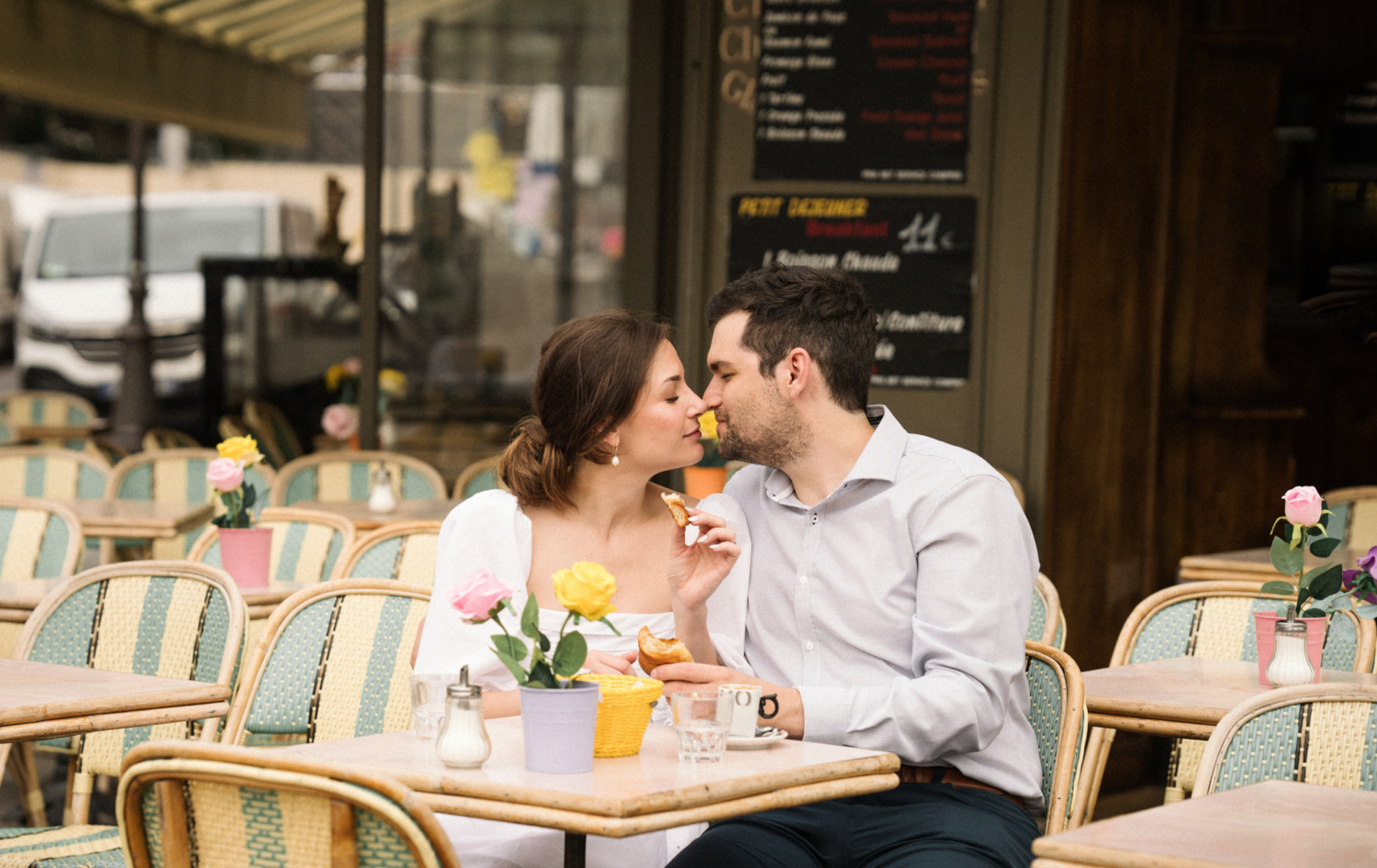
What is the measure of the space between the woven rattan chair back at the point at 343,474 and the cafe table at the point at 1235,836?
4204 millimetres

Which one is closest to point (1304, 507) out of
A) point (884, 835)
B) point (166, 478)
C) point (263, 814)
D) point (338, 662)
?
point (884, 835)

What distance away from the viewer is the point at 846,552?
2414mm

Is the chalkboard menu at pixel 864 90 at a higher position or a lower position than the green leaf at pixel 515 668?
higher

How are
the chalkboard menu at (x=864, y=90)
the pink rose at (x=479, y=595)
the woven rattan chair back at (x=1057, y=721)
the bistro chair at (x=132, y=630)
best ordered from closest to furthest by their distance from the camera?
1. the pink rose at (x=479, y=595)
2. the woven rattan chair back at (x=1057, y=721)
3. the bistro chair at (x=132, y=630)
4. the chalkboard menu at (x=864, y=90)

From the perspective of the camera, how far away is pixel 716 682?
2.12 meters

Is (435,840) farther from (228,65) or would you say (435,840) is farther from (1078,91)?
(228,65)

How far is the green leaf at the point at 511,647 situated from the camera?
1.85 meters

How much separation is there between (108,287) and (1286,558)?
876 centimetres

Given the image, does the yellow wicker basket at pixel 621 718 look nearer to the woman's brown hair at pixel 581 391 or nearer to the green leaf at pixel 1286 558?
the woman's brown hair at pixel 581 391

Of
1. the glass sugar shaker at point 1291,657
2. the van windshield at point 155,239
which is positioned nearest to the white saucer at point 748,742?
the glass sugar shaker at point 1291,657

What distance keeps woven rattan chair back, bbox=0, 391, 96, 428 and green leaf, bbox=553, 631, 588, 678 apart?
787cm

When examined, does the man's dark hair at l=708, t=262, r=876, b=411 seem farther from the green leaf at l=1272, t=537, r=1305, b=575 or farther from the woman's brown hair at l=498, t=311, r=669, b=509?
the green leaf at l=1272, t=537, r=1305, b=575

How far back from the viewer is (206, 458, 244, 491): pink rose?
3.59m

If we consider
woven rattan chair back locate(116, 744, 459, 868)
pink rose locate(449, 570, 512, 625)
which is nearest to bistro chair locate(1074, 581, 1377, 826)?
pink rose locate(449, 570, 512, 625)
